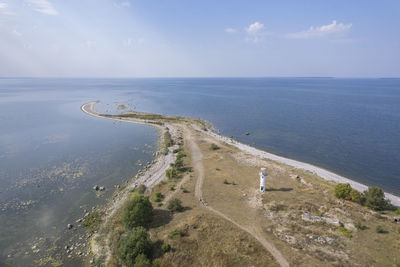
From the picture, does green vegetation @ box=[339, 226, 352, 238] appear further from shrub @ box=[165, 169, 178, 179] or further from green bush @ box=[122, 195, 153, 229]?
shrub @ box=[165, 169, 178, 179]

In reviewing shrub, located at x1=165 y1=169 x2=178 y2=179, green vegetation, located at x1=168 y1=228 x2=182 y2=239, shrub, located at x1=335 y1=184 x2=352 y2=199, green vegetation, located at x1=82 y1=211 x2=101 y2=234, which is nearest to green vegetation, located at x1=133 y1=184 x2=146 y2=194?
shrub, located at x1=165 y1=169 x2=178 y2=179

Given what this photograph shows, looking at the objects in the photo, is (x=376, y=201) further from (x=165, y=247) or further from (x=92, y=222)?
(x=92, y=222)

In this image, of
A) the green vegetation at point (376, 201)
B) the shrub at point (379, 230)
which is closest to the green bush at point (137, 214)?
the shrub at point (379, 230)

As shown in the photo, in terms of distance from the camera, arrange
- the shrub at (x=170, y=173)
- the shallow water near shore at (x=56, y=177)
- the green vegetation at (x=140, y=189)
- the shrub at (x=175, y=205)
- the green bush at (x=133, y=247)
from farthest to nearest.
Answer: the shrub at (x=170, y=173)
the green vegetation at (x=140, y=189)
the shrub at (x=175, y=205)
the shallow water near shore at (x=56, y=177)
the green bush at (x=133, y=247)

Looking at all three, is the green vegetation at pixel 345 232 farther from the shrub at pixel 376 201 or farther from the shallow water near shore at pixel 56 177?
→ the shallow water near shore at pixel 56 177

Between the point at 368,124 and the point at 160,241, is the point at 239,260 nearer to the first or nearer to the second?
the point at 160,241
